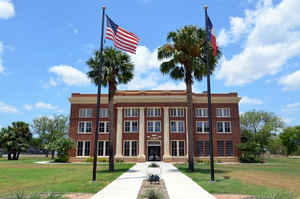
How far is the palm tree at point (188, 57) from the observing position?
20.6 metres

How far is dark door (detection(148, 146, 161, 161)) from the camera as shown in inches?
1422

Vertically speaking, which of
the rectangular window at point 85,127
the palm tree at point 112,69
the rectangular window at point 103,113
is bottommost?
the rectangular window at point 85,127

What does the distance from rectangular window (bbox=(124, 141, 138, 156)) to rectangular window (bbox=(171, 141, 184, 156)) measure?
5.93m

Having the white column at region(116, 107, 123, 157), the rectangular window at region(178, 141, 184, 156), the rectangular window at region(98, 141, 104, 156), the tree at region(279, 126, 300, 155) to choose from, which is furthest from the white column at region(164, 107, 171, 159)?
the tree at region(279, 126, 300, 155)

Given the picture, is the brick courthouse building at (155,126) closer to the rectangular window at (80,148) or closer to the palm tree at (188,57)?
the rectangular window at (80,148)

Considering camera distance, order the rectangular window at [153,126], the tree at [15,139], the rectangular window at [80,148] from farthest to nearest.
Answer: the tree at [15,139] → the rectangular window at [80,148] → the rectangular window at [153,126]

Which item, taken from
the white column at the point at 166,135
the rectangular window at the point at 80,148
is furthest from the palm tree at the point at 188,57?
the rectangular window at the point at 80,148

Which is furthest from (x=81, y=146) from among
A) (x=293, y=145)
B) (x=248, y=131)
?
(x=293, y=145)

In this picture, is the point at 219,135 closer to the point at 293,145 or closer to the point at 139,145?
the point at 139,145

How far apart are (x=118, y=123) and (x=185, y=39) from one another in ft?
67.4

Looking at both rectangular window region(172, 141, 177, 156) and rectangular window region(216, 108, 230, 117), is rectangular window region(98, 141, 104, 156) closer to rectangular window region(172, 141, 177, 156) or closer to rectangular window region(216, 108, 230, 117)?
rectangular window region(172, 141, 177, 156)

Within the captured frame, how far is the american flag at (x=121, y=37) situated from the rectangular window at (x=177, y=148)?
23932 mm

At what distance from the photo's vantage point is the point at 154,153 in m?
36.3

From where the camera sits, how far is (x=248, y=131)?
2291 inches
